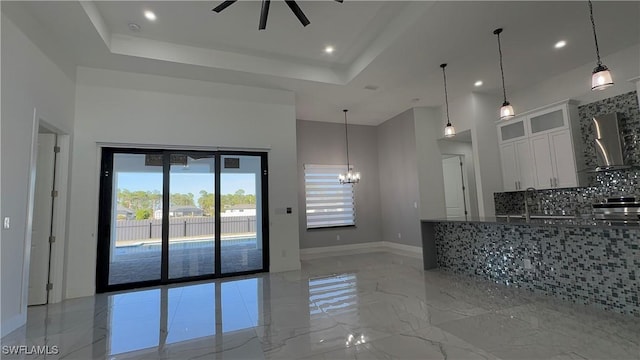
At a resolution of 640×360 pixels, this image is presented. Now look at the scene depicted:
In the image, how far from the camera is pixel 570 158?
488 centimetres

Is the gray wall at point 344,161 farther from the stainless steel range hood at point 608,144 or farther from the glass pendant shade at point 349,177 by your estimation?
the stainless steel range hood at point 608,144

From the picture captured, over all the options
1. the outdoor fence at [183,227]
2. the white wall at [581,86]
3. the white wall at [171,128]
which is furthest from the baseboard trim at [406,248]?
the outdoor fence at [183,227]

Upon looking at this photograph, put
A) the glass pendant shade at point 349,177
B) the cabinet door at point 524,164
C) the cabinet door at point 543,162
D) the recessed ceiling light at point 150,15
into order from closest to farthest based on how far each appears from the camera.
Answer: the recessed ceiling light at point 150,15 < the cabinet door at point 543,162 < the cabinet door at point 524,164 < the glass pendant shade at point 349,177

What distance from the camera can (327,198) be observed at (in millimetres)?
7617

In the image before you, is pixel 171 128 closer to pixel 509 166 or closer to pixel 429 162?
pixel 429 162

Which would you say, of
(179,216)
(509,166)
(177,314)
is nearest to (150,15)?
(179,216)

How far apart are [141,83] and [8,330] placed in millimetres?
3643

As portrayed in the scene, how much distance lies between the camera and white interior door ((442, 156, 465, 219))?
732 centimetres

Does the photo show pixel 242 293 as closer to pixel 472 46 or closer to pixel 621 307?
pixel 621 307

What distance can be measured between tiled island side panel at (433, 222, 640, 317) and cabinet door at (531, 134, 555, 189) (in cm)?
190

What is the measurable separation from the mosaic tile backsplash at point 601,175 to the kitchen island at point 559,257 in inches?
Result: 61.6

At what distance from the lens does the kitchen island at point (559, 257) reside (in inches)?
113

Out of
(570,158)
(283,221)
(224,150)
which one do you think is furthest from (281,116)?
(570,158)

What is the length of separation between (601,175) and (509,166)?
4.42ft
